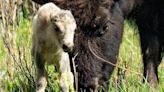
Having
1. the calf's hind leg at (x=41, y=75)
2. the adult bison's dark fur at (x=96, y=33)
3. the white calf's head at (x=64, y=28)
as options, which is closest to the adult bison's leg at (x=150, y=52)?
the adult bison's dark fur at (x=96, y=33)

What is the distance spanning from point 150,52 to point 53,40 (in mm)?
2563

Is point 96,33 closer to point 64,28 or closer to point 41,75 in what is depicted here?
point 41,75

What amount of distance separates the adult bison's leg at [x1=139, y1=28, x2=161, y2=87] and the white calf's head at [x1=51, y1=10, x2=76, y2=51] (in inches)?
99.4

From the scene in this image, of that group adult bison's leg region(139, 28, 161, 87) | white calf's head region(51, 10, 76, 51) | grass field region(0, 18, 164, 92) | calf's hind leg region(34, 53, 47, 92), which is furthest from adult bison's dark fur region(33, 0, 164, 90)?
white calf's head region(51, 10, 76, 51)

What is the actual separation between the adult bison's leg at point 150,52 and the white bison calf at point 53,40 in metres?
2.29

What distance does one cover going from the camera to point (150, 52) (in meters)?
5.62

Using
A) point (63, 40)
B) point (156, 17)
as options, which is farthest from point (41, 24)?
point (156, 17)

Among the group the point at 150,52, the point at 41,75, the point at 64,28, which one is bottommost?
the point at 150,52

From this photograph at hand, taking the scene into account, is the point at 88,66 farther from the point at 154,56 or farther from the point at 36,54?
the point at 154,56

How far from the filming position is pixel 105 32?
14.9ft

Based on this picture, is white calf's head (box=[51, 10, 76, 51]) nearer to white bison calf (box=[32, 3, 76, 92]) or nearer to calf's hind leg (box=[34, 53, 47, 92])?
white bison calf (box=[32, 3, 76, 92])

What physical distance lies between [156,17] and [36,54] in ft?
7.46

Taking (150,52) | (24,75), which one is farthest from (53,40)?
(150,52)

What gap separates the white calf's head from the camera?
9.98 feet
